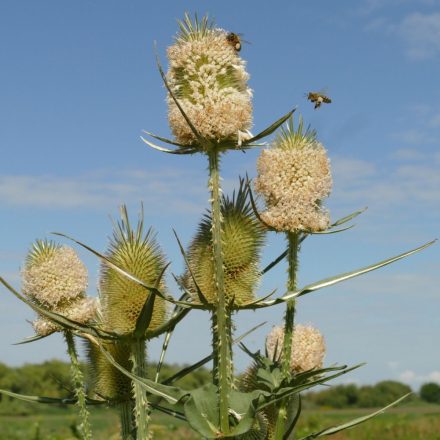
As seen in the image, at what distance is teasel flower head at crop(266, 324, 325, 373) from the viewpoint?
4496 mm

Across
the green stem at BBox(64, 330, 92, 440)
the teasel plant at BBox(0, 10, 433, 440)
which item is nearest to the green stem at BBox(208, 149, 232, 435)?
the teasel plant at BBox(0, 10, 433, 440)

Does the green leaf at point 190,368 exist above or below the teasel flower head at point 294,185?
below

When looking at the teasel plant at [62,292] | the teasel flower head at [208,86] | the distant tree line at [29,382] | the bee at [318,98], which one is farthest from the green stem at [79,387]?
the distant tree line at [29,382]

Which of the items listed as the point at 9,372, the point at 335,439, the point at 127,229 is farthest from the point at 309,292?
the point at 9,372

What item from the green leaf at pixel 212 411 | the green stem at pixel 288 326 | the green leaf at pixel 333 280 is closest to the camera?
the green leaf at pixel 212 411

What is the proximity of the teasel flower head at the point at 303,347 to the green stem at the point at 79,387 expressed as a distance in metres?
1.17

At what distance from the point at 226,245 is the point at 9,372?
2566 centimetres

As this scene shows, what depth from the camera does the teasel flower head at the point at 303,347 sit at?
450 cm

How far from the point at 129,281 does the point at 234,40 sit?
1470mm

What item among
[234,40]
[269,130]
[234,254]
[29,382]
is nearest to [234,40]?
[234,40]

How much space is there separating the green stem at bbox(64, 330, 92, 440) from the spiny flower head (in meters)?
0.23

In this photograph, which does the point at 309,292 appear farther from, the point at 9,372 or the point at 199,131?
the point at 9,372

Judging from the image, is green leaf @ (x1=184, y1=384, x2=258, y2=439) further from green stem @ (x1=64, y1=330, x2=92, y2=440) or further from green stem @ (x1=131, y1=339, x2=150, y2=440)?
green stem @ (x1=64, y1=330, x2=92, y2=440)

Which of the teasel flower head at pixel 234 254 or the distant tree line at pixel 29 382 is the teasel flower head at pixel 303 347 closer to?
the teasel flower head at pixel 234 254
